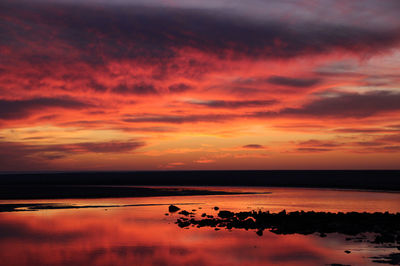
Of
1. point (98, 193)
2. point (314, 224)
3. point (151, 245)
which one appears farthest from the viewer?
point (98, 193)

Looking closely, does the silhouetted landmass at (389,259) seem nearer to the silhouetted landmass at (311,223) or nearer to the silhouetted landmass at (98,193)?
the silhouetted landmass at (311,223)

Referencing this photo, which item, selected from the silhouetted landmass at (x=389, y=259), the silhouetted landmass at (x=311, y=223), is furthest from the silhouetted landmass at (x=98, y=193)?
the silhouetted landmass at (x=389, y=259)

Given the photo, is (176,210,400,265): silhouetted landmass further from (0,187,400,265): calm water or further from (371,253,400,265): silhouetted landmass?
(371,253,400,265): silhouetted landmass

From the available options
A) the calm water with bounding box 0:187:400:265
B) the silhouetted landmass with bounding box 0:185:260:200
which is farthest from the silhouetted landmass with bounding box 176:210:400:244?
the silhouetted landmass with bounding box 0:185:260:200

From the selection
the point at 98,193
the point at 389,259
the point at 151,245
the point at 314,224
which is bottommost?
the point at 151,245

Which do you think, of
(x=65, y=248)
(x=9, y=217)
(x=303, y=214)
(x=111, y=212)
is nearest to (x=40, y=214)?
(x=9, y=217)

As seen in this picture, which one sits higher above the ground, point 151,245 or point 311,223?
point 311,223

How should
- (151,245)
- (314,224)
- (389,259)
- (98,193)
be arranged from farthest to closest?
1. (98,193)
2. (314,224)
3. (151,245)
4. (389,259)

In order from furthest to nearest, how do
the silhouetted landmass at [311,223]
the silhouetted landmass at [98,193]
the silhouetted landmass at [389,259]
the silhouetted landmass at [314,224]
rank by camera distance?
the silhouetted landmass at [98,193] < the silhouetted landmass at [311,223] < the silhouetted landmass at [314,224] < the silhouetted landmass at [389,259]

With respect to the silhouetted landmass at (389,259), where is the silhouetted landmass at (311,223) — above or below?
above

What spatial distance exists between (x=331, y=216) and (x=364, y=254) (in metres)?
12.4

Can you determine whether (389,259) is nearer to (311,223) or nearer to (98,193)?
(311,223)

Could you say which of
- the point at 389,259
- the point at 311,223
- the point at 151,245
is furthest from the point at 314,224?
the point at 151,245

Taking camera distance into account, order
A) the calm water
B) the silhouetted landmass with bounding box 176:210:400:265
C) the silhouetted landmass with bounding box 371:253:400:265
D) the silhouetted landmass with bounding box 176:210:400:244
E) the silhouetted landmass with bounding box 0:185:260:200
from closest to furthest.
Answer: the silhouetted landmass with bounding box 371:253:400:265 < the calm water < the silhouetted landmass with bounding box 176:210:400:265 < the silhouetted landmass with bounding box 176:210:400:244 < the silhouetted landmass with bounding box 0:185:260:200
